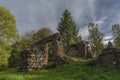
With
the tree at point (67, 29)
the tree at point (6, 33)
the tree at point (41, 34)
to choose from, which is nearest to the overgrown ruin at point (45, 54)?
the tree at point (6, 33)

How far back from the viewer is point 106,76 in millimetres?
24047

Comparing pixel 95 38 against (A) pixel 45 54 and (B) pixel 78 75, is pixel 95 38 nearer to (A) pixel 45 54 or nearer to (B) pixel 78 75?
(A) pixel 45 54

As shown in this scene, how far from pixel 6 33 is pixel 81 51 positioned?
43.1ft

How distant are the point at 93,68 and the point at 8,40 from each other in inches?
700

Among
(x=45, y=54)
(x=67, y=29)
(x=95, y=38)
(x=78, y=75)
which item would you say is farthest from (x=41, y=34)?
(x=78, y=75)

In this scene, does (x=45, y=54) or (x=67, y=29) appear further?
(x=67, y=29)

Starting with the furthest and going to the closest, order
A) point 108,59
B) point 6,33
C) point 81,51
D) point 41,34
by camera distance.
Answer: point 41,34 → point 81,51 → point 6,33 → point 108,59

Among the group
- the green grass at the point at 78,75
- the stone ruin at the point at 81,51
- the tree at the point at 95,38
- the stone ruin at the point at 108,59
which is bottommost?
the green grass at the point at 78,75

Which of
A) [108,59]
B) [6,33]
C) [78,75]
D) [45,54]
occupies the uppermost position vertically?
[6,33]

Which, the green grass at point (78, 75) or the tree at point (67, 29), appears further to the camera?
the tree at point (67, 29)

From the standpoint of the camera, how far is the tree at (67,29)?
69.0 m

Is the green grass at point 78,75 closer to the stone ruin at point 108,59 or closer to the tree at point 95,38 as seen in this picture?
the stone ruin at point 108,59

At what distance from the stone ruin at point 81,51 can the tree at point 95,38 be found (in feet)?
90.8

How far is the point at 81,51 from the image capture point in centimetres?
4300
